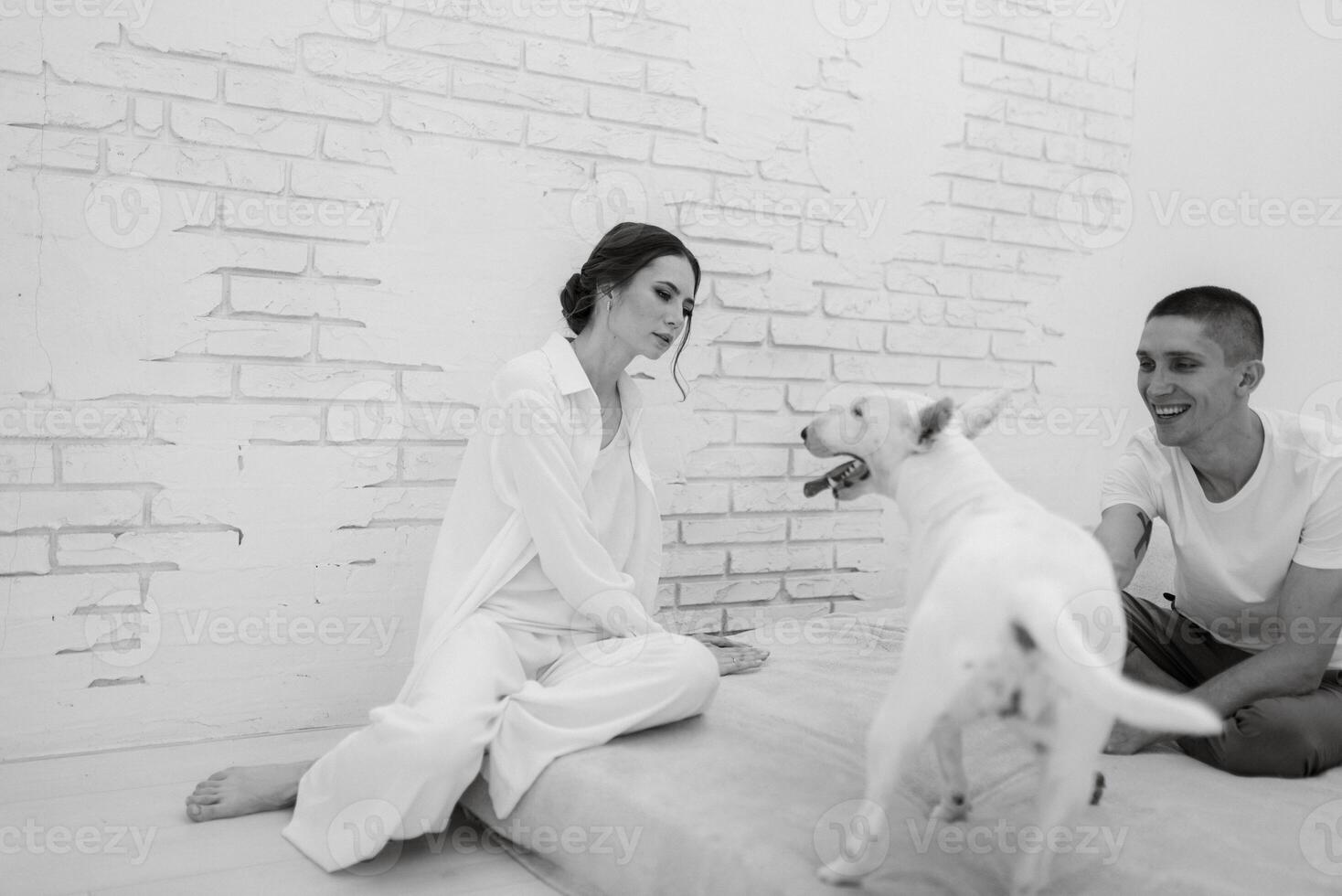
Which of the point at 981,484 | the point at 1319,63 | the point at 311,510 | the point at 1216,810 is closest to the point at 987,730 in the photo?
the point at 1216,810

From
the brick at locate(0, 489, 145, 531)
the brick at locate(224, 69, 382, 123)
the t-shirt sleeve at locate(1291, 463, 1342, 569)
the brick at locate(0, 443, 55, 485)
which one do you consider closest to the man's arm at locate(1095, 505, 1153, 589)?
the t-shirt sleeve at locate(1291, 463, 1342, 569)

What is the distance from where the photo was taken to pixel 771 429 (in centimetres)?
325

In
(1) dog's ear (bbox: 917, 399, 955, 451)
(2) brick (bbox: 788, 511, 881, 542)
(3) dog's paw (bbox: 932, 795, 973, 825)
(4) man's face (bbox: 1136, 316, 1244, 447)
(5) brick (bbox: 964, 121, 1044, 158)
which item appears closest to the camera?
(1) dog's ear (bbox: 917, 399, 955, 451)

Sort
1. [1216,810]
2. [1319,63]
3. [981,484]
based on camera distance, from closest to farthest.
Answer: [981,484]
[1216,810]
[1319,63]

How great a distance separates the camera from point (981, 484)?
1.50m

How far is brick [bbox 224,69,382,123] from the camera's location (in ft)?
8.06

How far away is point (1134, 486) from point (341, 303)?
188 centimetres

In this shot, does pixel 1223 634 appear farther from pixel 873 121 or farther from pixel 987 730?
pixel 873 121

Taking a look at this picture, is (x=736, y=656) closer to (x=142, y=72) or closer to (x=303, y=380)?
(x=303, y=380)

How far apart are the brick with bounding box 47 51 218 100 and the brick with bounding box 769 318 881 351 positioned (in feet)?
5.43

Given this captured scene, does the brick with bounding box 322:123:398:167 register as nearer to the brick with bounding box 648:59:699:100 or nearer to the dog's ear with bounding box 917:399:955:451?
the brick with bounding box 648:59:699:100

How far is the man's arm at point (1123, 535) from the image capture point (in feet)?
7.23

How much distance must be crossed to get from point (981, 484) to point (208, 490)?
1.80 m

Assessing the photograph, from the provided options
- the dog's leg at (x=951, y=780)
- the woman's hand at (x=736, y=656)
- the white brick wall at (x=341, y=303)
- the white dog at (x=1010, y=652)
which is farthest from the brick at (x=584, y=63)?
the dog's leg at (x=951, y=780)
